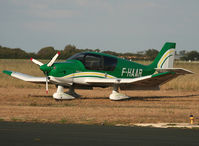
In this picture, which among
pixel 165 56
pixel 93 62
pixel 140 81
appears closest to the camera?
pixel 140 81

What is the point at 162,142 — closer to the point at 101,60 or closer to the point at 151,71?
the point at 101,60

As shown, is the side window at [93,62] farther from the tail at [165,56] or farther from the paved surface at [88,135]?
the paved surface at [88,135]

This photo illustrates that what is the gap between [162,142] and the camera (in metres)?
8.46

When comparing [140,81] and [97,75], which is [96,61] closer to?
[97,75]

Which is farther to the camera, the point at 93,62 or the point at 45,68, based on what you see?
the point at 93,62

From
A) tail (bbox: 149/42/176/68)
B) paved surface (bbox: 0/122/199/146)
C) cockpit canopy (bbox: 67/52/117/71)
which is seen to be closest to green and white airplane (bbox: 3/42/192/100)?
cockpit canopy (bbox: 67/52/117/71)

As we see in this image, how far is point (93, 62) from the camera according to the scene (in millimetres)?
19328

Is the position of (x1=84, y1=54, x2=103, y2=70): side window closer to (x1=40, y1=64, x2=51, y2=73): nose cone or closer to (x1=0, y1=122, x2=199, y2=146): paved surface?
(x1=40, y1=64, x2=51, y2=73): nose cone

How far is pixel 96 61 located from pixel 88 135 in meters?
10.4

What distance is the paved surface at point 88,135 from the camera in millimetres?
8289

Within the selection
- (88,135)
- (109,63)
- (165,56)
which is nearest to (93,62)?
(109,63)

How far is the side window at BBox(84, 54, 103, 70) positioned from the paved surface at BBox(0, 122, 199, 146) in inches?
329

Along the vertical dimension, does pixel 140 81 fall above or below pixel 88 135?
above

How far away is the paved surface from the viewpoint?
8289 mm
